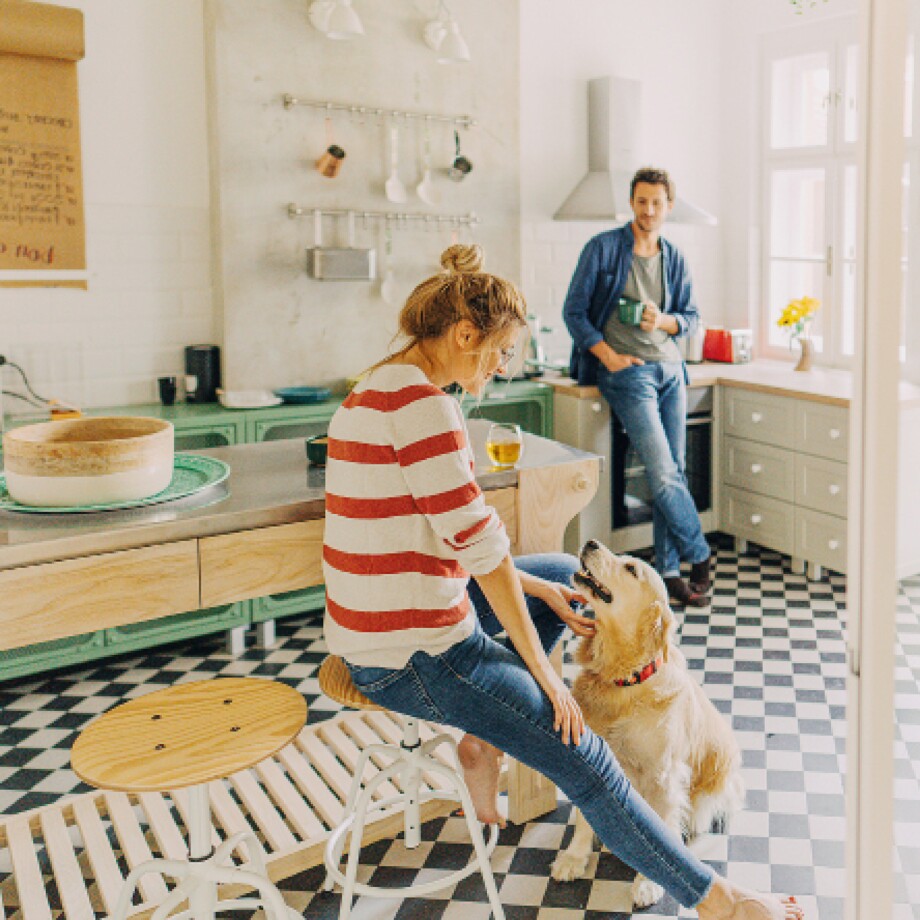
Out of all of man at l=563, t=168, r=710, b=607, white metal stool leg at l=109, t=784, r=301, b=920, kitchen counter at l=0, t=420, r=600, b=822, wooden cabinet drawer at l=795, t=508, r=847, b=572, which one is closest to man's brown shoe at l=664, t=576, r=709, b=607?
man at l=563, t=168, r=710, b=607

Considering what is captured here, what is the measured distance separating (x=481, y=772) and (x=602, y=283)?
2.73m

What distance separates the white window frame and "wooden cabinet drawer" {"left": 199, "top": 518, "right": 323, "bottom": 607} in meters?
4.08

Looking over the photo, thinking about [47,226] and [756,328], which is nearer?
[47,226]

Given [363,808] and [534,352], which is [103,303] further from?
[363,808]

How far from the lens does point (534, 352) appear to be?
17.8ft

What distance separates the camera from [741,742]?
132 inches

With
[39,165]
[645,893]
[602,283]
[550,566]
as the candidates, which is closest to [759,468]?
[602,283]

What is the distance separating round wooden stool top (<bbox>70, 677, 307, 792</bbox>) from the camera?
179 centimetres

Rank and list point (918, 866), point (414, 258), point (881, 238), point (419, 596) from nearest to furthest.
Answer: point (881, 238)
point (918, 866)
point (419, 596)
point (414, 258)

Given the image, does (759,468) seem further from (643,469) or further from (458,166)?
(458,166)

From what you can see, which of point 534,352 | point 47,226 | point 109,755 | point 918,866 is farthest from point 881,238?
point 534,352

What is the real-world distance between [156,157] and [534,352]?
2.07 m

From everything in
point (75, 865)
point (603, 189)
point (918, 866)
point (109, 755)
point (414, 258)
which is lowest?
point (75, 865)

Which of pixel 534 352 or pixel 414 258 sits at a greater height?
pixel 414 258
